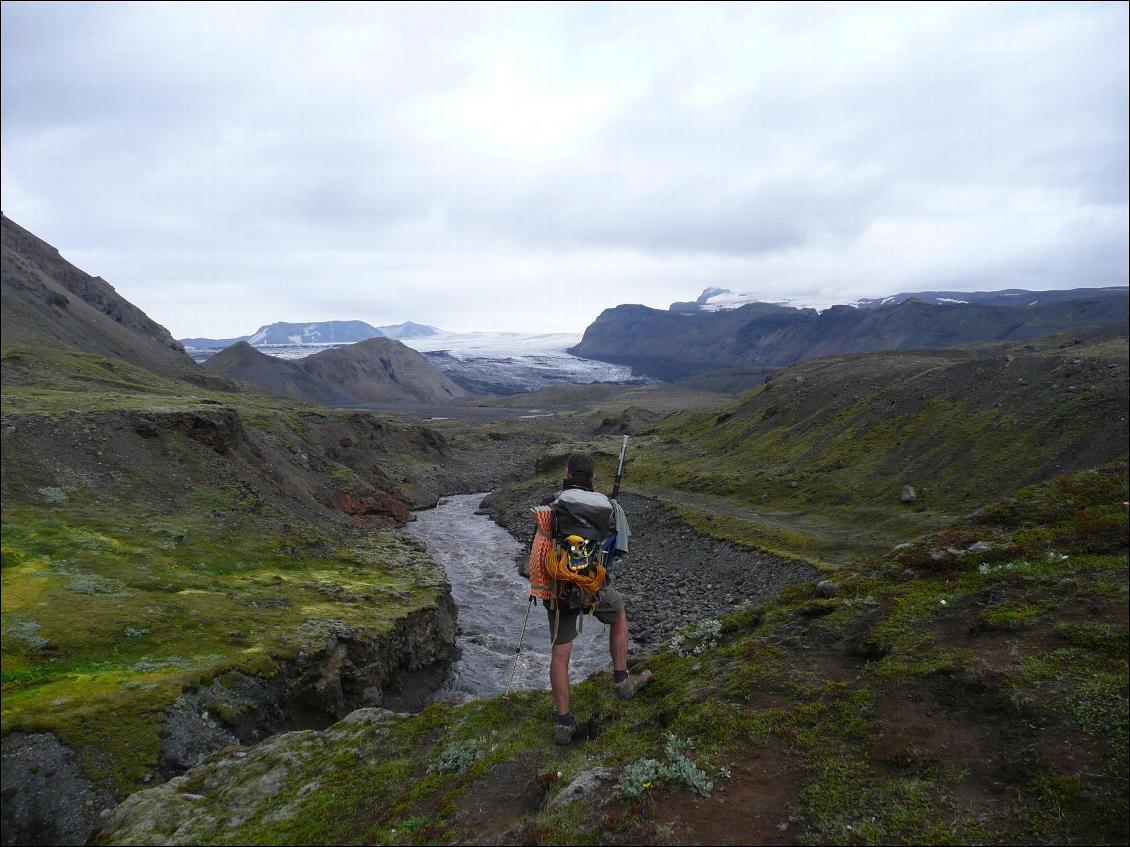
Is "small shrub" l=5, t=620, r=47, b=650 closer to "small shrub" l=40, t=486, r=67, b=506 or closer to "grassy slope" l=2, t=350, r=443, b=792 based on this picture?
"grassy slope" l=2, t=350, r=443, b=792

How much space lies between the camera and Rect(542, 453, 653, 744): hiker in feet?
33.6

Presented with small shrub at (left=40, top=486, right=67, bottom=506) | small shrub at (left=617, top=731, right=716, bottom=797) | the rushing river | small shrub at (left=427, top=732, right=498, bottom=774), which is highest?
small shrub at (left=40, top=486, right=67, bottom=506)

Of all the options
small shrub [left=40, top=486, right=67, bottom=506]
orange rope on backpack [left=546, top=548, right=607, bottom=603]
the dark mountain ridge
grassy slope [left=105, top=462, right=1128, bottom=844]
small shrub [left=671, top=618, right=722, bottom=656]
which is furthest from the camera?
the dark mountain ridge

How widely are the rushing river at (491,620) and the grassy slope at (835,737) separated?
47.2ft

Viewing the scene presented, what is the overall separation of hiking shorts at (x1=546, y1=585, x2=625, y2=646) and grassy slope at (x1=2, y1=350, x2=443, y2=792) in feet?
42.3

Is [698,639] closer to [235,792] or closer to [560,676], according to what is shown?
[560,676]

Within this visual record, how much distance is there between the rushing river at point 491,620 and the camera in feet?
90.5

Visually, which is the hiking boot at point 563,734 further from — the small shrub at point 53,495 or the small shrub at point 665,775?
the small shrub at point 53,495

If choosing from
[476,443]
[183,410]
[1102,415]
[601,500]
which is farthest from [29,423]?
[476,443]

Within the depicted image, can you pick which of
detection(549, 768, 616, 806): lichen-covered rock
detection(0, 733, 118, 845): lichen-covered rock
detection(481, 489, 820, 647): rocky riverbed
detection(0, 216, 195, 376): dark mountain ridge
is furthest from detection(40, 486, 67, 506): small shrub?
detection(0, 216, 195, 376): dark mountain ridge

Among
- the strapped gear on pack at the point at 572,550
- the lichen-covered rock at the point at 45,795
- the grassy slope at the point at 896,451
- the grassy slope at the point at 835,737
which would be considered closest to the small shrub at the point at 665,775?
the grassy slope at the point at 835,737

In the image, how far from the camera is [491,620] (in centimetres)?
3594

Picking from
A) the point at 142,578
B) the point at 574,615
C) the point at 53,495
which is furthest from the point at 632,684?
the point at 53,495

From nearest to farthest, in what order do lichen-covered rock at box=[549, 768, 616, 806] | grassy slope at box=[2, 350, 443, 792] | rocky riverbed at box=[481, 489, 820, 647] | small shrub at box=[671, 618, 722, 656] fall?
lichen-covered rock at box=[549, 768, 616, 806] < small shrub at box=[671, 618, 722, 656] < grassy slope at box=[2, 350, 443, 792] < rocky riverbed at box=[481, 489, 820, 647]
